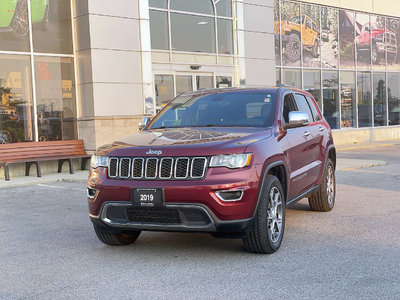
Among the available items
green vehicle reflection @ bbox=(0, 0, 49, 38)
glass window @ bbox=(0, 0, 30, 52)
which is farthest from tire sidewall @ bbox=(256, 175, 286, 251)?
green vehicle reflection @ bbox=(0, 0, 49, 38)

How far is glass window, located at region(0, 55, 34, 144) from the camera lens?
14.5 m

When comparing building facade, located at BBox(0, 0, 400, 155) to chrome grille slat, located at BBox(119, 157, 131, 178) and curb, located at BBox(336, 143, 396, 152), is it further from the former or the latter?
chrome grille slat, located at BBox(119, 157, 131, 178)

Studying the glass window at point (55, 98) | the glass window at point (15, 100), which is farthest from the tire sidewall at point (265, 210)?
the glass window at point (55, 98)

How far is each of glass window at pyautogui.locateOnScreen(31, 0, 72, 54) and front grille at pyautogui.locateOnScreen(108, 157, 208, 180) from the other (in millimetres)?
10827

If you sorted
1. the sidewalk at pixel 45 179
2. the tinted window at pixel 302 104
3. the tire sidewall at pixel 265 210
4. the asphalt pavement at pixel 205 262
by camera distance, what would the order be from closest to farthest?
the asphalt pavement at pixel 205 262 → the tire sidewall at pixel 265 210 → the tinted window at pixel 302 104 → the sidewalk at pixel 45 179

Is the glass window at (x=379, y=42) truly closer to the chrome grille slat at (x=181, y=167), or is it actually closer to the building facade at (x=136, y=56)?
the building facade at (x=136, y=56)

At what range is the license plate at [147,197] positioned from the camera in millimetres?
5160

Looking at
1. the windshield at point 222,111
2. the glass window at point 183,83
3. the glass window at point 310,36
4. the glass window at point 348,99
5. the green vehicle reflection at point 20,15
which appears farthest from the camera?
the glass window at point 348,99

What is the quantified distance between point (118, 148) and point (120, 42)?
34.7 feet

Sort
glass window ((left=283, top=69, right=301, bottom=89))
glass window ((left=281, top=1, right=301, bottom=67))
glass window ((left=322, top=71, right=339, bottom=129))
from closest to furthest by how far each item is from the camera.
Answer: glass window ((left=281, top=1, right=301, bottom=67)) → glass window ((left=283, top=69, right=301, bottom=89)) → glass window ((left=322, top=71, right=339, bottom=129))

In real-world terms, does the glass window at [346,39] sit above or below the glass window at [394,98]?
above

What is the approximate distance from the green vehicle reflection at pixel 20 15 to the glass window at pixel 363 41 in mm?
15500

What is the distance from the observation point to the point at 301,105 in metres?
7.47

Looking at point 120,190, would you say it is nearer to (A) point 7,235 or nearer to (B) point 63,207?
(A) point 7,235
